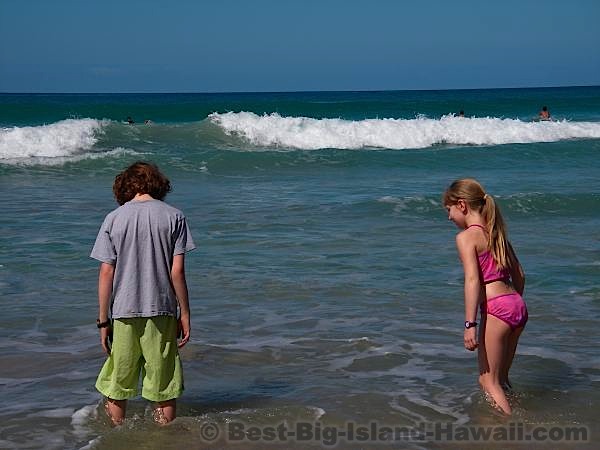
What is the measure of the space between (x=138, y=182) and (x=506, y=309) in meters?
2.11

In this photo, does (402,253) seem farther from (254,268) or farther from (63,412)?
(63,412)

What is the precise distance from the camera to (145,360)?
4.67 metres

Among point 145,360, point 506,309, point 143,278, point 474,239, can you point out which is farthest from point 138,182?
point 506,309

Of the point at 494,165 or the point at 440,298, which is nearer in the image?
the point at 440,298

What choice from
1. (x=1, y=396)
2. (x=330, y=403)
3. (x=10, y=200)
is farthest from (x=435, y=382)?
(x=10, y=200)

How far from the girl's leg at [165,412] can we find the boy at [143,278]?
171mm

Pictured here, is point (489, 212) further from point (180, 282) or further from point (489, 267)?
point (180, 282)

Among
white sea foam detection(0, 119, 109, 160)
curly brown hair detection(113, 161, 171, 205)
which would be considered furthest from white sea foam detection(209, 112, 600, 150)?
curly brown hair detection(113, 161, 171, 205)

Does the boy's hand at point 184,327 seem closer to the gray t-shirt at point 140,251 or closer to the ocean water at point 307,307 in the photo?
the gray t-shirt at point 140,251

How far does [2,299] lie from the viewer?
8086 millimetres

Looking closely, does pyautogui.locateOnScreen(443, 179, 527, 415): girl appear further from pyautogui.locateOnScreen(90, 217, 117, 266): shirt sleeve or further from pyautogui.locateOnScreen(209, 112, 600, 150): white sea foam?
pyautogui.locateOnScreen(209, 112, 600, 150): white sea foam

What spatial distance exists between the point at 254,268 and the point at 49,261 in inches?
88.9
